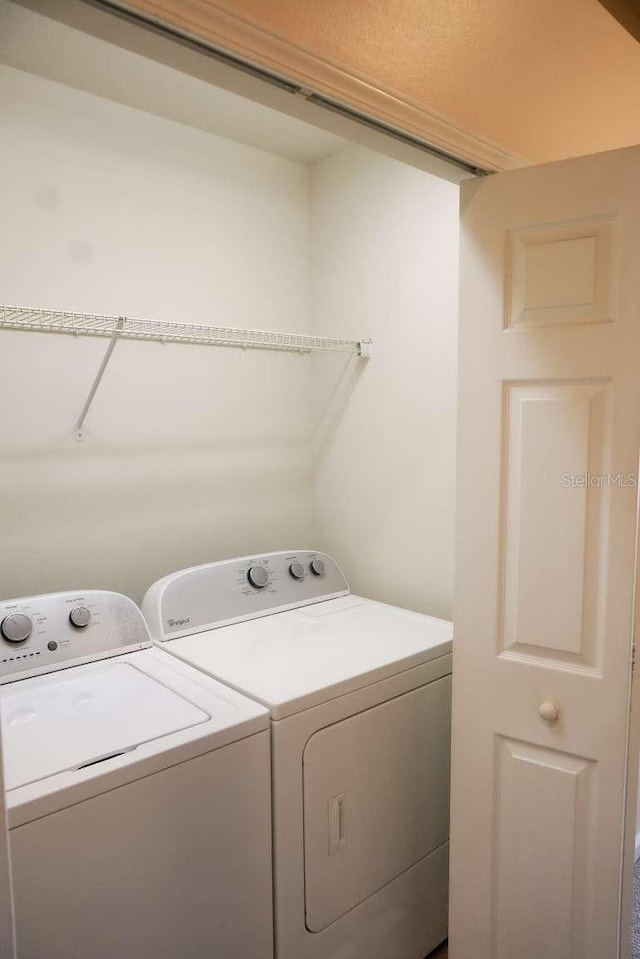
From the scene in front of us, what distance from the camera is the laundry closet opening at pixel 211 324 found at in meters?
1.93

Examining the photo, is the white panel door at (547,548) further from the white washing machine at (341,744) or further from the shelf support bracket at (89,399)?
the shelf support bracket at (89,399)

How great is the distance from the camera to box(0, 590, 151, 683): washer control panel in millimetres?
1654

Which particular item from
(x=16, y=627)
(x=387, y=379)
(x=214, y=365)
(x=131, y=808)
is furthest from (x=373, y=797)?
(x=214, y=365)

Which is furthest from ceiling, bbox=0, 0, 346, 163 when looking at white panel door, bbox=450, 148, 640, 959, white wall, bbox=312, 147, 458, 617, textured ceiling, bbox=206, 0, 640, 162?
white panel door, bbox=450, 148, 640, 959

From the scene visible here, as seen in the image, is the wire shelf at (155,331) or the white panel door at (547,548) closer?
the white panel door at (547,548)

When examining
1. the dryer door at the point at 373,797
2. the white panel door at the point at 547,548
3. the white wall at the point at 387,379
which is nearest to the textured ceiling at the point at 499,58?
the white panel door at the point at 547,548

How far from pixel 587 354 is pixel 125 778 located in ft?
4.20

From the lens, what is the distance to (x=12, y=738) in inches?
53.2

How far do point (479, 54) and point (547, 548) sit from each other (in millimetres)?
1031

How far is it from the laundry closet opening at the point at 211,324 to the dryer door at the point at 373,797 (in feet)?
1.68

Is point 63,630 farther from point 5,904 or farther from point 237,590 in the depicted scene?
point 5,904

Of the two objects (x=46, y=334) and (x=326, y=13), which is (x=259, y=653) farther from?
(x=326, y=13)

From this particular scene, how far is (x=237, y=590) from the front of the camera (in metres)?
2.15

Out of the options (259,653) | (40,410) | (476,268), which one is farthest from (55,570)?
(476,268)
